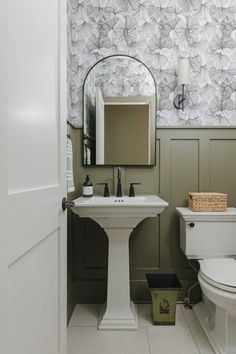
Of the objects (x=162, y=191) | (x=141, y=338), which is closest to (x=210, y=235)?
(x=162, y=191)

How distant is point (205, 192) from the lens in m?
2.41

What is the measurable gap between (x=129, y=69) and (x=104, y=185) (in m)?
0.97

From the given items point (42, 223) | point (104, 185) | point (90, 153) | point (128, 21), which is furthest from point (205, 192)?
point (42, 223)

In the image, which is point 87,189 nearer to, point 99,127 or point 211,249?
point 99,127

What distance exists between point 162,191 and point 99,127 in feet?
2.43

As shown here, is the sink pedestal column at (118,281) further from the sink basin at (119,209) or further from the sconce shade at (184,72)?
the sconce shade at (184,72)

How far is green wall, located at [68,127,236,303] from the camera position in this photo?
2404mm

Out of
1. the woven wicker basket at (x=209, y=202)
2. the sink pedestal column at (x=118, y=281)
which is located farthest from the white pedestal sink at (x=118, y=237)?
the woven wicker basket at (x=209, y=202)

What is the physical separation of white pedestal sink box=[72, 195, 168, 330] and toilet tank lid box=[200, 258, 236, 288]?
0.45 m

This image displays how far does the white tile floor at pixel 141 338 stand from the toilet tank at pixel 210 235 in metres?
0.50

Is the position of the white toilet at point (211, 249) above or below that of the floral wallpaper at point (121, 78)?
below

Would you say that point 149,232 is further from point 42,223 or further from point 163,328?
point 42,223

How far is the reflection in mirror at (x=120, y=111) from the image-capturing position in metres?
2.38

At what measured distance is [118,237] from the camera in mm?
2047
